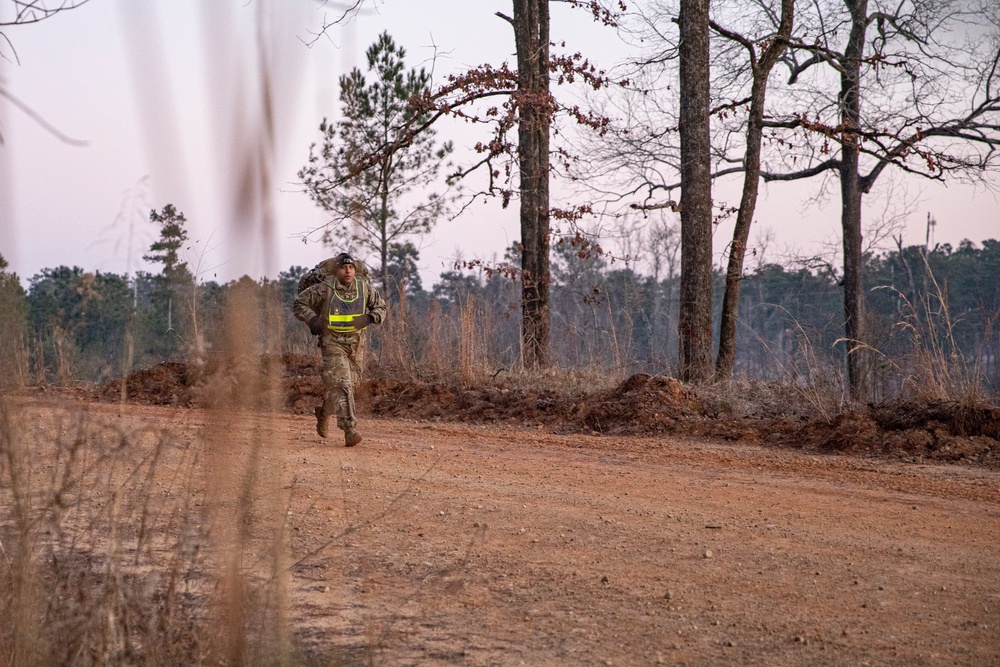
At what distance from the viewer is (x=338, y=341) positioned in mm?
9711

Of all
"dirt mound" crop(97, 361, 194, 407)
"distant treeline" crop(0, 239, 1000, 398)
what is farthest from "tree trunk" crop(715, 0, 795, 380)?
"dirt mound" crop(97, 361, 194, 407)

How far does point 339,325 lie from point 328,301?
26 centimetres

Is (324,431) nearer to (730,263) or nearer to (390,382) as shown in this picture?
(390,382)

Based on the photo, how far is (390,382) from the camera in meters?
14.3

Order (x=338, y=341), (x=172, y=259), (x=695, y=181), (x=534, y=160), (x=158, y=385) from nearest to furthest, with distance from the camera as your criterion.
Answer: (x=172, y=259), (x=338, y=341), (x=695, y=181), (x=158, y=385), (x=534, y=160)

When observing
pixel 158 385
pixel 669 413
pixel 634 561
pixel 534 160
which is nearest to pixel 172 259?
pixel 634 561

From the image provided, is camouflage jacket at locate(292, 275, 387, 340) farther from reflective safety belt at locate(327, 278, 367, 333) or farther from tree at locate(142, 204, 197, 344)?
tree at locate(142, 204, 197, 344)

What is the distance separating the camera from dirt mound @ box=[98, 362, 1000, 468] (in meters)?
9.60

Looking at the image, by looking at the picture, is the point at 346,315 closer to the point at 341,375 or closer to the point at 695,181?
the point at 341,375

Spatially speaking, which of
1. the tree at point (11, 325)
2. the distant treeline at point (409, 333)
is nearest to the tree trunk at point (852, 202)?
the distant treeline at point (409, 333)

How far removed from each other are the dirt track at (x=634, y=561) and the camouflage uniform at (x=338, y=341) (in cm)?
102

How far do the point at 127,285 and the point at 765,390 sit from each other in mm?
11057

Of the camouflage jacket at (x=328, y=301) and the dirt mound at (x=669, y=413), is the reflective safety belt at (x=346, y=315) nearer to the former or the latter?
the camouflage jacket at (x=328, y=301)

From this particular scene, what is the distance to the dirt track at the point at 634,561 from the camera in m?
3.96
